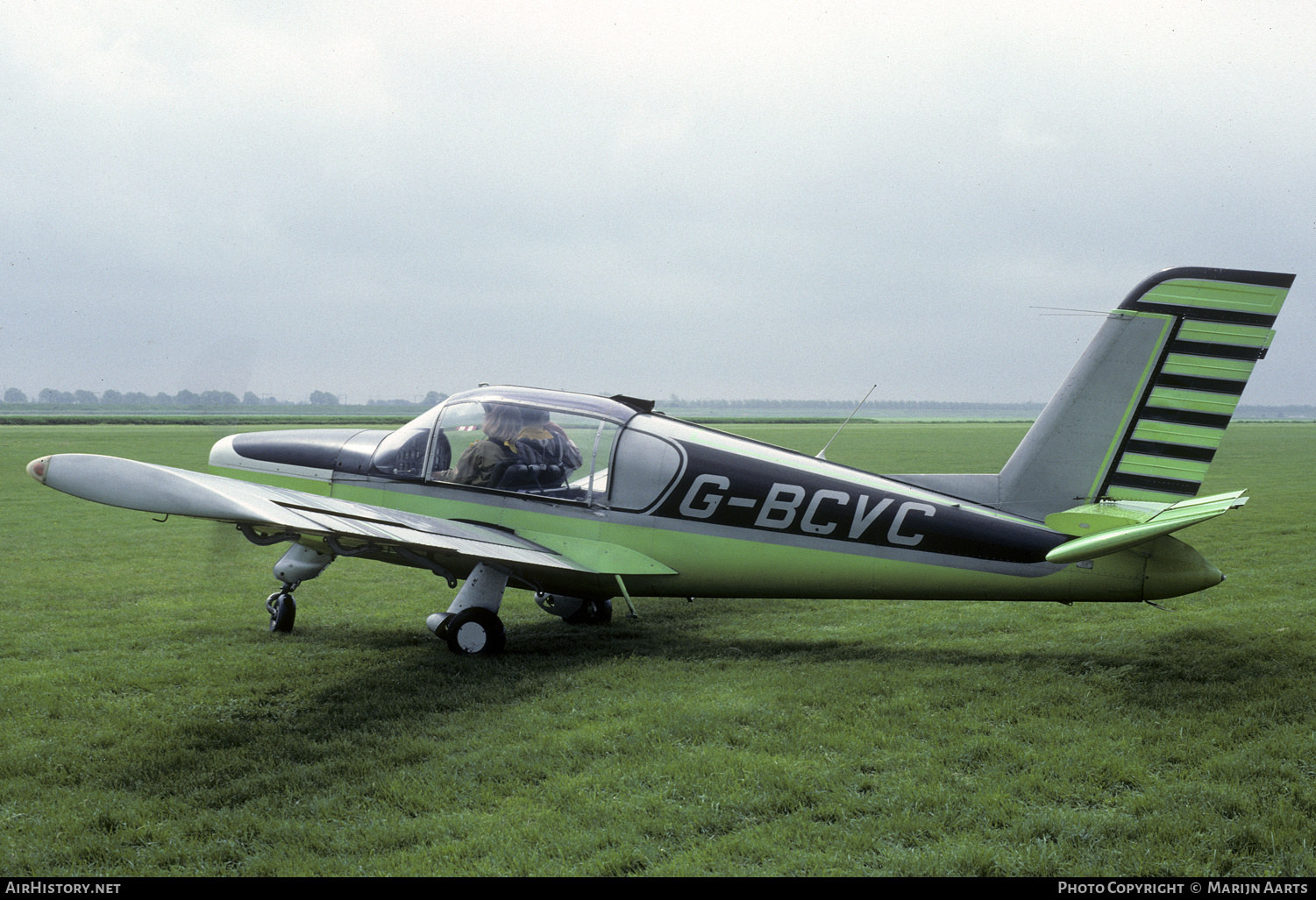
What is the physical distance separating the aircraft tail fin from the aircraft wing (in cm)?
327

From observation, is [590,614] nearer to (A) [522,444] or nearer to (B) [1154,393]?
(A) [522,444]

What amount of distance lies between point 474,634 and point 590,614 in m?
1.75

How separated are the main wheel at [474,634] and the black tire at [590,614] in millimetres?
1527

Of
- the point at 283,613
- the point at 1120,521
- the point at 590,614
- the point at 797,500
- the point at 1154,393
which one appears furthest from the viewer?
A: the point at 590,614

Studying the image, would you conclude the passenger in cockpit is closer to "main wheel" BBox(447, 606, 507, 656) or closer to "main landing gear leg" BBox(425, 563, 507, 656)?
"main landing gear leg" BBox(425, 563, 507, 656)

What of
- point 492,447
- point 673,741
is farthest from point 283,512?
point 673,741

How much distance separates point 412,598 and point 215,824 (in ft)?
19.1

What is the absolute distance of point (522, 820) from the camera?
3.89 m

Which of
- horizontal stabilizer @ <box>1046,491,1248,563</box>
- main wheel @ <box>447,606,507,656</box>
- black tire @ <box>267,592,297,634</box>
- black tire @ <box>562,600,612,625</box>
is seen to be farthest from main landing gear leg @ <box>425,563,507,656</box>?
horizontal stabilizer @ <box>1046,491,1248,563</box>

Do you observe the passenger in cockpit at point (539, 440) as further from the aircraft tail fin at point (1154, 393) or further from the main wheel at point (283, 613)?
the aircraft tail fin at point (1154, 393)

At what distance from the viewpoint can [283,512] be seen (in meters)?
5.57

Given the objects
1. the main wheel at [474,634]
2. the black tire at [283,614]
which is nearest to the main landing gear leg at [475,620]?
the main wheel at [474,634]

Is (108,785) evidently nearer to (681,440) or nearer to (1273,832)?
(681,440)
